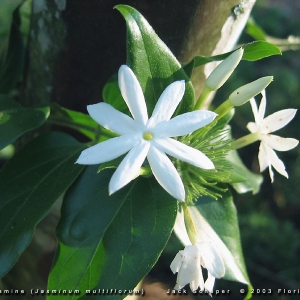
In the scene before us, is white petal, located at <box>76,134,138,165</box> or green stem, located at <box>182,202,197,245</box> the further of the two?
green stem, located at <box>182,202,197,245</box>

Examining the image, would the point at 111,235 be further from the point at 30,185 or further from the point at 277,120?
the point at 277,120

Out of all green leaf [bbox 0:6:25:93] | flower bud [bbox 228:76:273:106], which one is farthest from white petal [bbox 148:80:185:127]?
green leaf [bbox 0:6:25:93]

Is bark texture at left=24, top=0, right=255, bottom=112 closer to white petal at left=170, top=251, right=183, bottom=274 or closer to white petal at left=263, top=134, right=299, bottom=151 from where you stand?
white petal at left=263, top=134, right=299, bottom=151

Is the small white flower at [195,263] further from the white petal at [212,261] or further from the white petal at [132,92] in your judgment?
the white petal at [132,92]

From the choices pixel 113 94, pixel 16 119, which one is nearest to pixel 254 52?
pixel 113 94

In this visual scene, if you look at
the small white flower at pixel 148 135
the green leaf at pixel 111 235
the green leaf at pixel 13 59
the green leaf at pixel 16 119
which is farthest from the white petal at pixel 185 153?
the green leaf at pixel 13 59

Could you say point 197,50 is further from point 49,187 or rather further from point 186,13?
point 49,187
